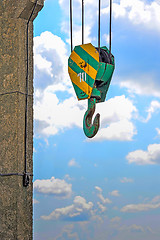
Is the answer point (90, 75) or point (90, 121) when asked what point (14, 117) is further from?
point (90, 75)

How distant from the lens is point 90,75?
4.54 metres

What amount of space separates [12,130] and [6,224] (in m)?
0.94

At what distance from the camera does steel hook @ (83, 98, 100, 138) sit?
4434mm

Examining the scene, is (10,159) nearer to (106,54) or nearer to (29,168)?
(29,168)

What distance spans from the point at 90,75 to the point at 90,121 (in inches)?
19.6

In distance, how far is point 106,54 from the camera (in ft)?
15.4

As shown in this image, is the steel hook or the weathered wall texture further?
the steel hook

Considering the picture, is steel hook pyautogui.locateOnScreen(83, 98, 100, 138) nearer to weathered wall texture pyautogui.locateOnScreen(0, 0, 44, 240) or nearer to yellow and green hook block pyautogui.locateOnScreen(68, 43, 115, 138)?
yellow and green hook block pyautogui.locateOnScreen(68, 43, 115, 138)

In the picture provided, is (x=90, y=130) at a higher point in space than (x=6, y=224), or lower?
higher

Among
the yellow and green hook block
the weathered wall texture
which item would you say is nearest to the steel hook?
the yellow and green hook block

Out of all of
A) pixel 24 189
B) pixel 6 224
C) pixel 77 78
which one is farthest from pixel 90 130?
pixel 6 224

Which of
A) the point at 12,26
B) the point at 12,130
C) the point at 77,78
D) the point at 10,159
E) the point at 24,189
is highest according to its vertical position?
the point at 12,26

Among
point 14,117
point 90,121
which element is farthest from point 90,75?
point 14,117

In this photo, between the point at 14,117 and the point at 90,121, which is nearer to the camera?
the point at 14,117
